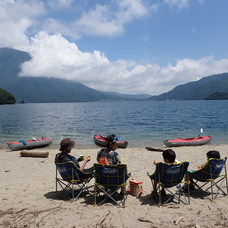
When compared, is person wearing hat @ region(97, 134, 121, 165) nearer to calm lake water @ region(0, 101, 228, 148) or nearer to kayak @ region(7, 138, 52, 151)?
kayak @ region(7, 138, 52, 151)

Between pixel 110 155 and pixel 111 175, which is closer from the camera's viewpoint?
pixel 111 175

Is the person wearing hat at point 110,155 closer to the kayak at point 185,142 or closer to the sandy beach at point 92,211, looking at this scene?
the sandy beach at point 92,211

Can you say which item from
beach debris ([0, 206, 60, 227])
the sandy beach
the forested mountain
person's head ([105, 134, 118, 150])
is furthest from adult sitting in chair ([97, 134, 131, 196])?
the forested mountain

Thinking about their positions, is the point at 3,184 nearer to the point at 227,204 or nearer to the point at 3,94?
the point at 227,204

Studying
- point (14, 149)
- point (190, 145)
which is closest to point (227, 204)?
point (190, 145)

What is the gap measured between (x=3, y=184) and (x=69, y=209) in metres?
3.65

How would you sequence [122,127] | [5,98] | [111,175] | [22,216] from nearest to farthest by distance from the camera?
[22,216] < [111,175] < [122,127] < [5,98]

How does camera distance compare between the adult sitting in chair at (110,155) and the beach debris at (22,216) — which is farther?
the adult sitting in chair at (110,155)

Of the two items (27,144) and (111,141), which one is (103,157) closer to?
(111,141)

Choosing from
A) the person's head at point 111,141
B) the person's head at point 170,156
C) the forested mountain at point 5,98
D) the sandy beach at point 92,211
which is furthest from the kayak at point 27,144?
the forested mountain at point 5,98

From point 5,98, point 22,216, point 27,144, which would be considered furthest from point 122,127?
point 5,98

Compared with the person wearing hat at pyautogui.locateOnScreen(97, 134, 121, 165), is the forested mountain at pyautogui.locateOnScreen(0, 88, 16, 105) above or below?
above

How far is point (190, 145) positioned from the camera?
19938 mm

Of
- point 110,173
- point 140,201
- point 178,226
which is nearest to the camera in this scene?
point 178,226
